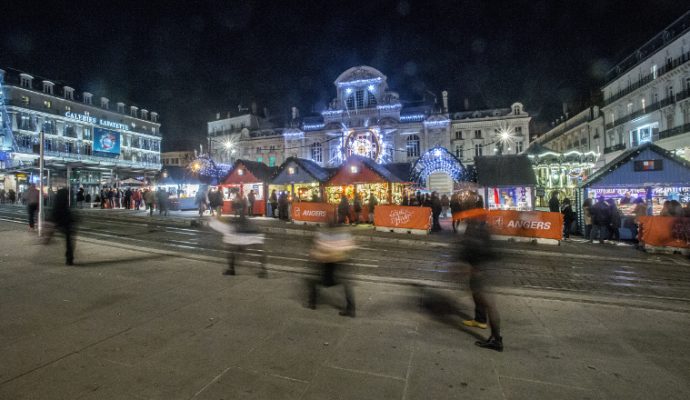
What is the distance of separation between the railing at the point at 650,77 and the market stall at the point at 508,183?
77.9 ft

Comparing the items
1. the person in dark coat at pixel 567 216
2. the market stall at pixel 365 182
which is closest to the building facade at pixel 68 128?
the market stall at pixel 365 182

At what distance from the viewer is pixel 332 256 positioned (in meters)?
5.49

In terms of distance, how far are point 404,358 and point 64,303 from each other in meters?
5.25

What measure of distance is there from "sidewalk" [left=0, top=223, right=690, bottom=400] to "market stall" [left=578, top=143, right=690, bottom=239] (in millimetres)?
11396

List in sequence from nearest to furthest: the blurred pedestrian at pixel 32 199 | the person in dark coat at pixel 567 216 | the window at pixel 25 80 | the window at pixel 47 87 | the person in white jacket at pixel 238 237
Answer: the person in white jacket at pixel 238 237 → the blurred pedestrian at pixel 32 199 → the person in dark coat at pixel 567 216 → the window at pixel 25 80 → the window at pixel 47 87

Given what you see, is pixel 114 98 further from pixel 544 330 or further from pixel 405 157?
pixel 544 330

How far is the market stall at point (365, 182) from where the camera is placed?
850 inches

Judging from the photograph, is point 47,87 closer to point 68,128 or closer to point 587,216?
point 68,128

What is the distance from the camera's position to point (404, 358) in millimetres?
4027

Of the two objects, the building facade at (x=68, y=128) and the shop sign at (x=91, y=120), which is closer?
the building facade at (x=68, y=128)

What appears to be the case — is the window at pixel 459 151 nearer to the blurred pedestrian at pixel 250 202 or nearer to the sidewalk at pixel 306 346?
the blurred pedestrian at pixel 250 202

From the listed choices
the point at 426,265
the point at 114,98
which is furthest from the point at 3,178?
the point at 426,265

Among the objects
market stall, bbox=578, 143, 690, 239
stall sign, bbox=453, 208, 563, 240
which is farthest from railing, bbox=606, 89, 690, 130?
stall sign, bbox=453, 208, 563, 240

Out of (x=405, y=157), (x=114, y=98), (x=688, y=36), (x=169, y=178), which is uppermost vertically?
(x=114, y=98)
